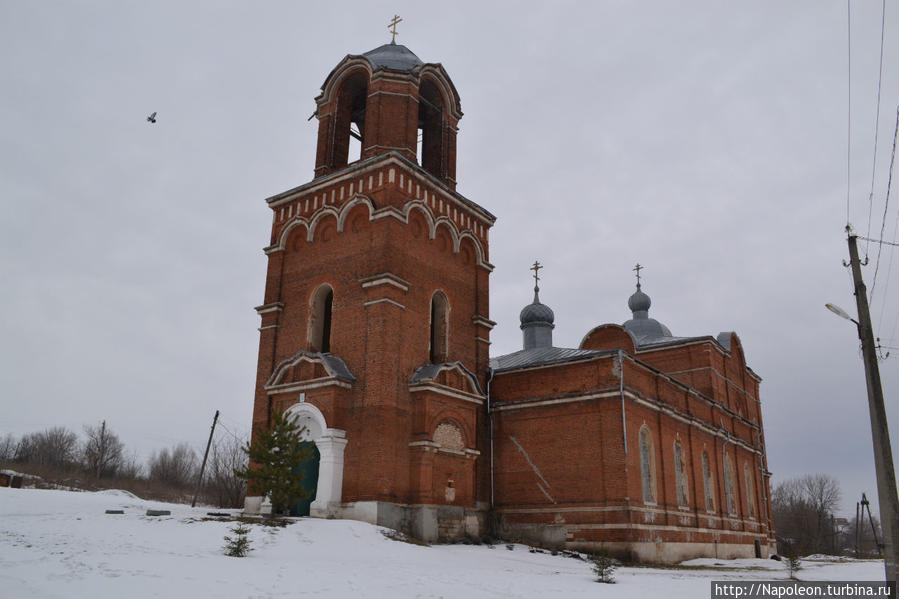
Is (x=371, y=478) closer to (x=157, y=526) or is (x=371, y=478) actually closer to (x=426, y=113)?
(x=157, y=526)

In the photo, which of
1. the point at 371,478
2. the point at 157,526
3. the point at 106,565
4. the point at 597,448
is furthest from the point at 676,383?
the point at 106,565

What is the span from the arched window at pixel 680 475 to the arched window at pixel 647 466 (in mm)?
1932

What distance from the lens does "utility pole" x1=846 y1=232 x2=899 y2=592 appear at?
11.1 m

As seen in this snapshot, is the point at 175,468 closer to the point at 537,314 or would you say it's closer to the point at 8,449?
the point at 8,449

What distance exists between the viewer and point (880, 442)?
11516 millimetres

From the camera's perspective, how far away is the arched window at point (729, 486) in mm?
26375

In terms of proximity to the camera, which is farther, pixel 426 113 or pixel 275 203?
pixel 426 113

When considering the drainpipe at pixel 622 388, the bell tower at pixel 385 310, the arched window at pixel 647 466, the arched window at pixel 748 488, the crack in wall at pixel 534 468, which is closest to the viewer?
the bell tower at pixel 385 310

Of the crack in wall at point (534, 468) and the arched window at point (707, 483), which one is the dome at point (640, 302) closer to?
the arched window at point (707, 483)

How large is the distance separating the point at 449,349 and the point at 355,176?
18.9ft

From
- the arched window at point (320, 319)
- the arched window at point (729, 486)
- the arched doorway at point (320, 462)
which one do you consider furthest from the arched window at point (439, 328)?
the arched window at point (729, 486)

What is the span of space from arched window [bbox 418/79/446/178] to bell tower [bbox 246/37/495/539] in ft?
0.15

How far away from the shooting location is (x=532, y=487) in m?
19.8

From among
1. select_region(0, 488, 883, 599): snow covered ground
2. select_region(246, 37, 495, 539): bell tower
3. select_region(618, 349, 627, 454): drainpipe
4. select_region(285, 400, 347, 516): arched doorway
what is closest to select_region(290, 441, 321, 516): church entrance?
select_region(285, 400, 347, 516): arched doorway
